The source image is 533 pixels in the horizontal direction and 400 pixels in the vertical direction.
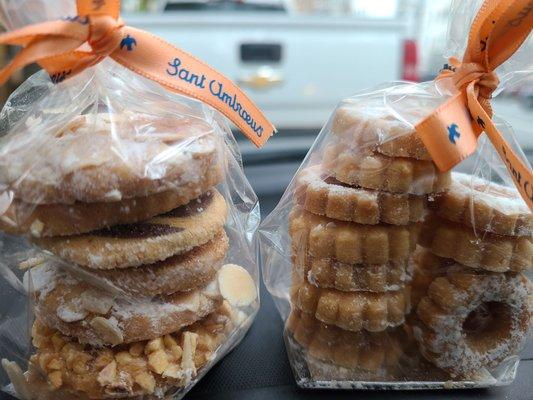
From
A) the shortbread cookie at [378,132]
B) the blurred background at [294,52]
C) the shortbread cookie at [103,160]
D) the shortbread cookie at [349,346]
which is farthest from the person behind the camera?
the blurred background at [294,52]

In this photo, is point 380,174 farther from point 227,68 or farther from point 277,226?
point 227,68

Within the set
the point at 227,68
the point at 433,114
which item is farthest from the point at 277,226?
the point at 227,68

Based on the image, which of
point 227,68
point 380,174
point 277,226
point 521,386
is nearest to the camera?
point 380,174

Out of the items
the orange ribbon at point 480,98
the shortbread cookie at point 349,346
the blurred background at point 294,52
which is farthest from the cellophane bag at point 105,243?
the blurred background at point 294,52

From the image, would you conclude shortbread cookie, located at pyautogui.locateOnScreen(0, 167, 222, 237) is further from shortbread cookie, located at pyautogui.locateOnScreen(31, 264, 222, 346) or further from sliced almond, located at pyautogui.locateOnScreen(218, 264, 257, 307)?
sliced almond, located at pyautogui.locateOnScreen(218, 264, 257, 307)

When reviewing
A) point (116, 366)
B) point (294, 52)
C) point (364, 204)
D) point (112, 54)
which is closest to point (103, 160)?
point (112, 54)

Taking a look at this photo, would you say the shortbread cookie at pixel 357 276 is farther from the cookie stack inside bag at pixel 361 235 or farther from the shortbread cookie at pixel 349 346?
the shortbread cookie at pixel 349 346

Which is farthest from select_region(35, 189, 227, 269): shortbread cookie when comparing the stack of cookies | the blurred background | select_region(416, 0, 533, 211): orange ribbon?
the blurred background
